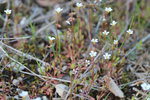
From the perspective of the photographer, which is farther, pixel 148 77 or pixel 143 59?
pixel 143 59

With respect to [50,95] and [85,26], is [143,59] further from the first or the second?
[50,95]

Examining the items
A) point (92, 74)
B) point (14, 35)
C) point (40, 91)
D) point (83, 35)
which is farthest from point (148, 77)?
point (14, 35)

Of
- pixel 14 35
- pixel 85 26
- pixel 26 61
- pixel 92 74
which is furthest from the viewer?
pixel 85 26

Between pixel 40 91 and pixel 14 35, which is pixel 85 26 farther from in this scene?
pixel 40 91

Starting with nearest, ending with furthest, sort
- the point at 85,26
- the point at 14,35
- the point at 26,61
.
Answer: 1. the point at 26,61
2. the point at 14,35
3. the point at 85,26

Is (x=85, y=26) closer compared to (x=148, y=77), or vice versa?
(x=148, y=77)

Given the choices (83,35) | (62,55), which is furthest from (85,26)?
(62,55)

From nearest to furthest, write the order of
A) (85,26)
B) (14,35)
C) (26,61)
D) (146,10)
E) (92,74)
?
(92,74), (26,61), (14,35), (85,26), (146,10)

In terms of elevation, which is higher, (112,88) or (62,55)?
(62,55)

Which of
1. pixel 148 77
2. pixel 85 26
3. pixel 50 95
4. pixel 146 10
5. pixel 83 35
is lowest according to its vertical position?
pixel 50 95
